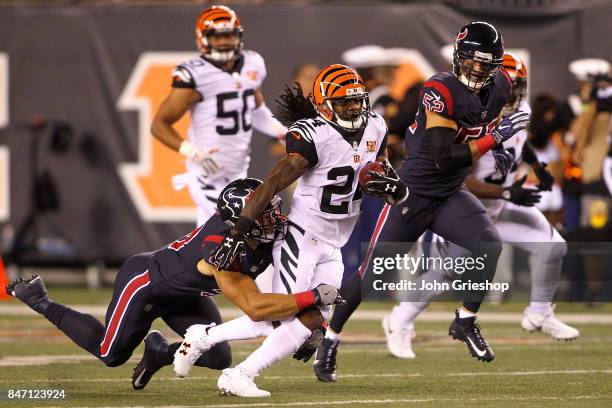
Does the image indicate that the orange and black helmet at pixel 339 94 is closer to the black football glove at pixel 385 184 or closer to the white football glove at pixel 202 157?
the black football glove at pixel 385 184

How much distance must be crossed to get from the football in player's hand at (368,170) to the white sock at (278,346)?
0.76 metres

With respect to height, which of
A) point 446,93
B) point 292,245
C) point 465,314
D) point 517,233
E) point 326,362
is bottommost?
point 326,362

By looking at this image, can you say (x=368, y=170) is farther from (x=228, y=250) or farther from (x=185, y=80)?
(x=185, y=80)

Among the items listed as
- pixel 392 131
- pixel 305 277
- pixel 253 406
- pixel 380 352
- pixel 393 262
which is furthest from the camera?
pixel 392 131

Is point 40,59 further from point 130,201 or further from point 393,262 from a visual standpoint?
point 393,262

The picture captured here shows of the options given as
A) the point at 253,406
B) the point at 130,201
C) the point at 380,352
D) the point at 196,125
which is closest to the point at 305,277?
the point at 253,406

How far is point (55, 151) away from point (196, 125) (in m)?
4.45

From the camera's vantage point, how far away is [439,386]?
22.4 ft

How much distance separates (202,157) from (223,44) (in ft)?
2.82

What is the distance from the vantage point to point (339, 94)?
6613mm

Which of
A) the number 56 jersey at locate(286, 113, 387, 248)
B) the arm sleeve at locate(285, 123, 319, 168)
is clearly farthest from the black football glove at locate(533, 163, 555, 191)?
the arm sleeve at locate(285, 123, 319, 168)

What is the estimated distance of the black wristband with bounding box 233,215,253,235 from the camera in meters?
6.24

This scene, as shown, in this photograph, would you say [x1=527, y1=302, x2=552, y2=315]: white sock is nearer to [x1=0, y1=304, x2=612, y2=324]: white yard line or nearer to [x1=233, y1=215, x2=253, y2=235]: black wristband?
[x1=0, y1=304, x2=612, y2=324]: white yard line

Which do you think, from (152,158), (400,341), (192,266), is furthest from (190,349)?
(152,158)
